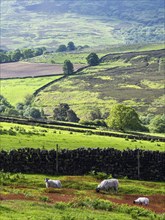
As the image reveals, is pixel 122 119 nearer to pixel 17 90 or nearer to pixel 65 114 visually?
pixel 65 114

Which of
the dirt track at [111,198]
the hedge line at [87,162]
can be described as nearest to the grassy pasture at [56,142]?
the hedge line at [87,162]

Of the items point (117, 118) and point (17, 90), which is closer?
point (117, 118)

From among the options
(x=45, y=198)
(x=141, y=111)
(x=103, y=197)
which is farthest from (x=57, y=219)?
(x=141, y=111)

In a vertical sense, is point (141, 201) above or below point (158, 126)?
below

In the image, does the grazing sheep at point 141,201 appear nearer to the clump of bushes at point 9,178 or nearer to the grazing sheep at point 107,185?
the grazing sheep at point 107,185

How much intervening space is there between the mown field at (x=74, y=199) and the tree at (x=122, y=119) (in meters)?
44.1

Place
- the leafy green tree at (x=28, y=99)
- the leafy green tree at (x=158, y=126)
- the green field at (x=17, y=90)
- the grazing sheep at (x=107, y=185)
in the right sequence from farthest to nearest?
the green field at (x=17, y=90) < the leafy green tree at (x=28, y=99) < the leafy green tree at (x=158, y=126) < the grazing sheep at (x=107, y=185)

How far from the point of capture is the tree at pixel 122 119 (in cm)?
8969

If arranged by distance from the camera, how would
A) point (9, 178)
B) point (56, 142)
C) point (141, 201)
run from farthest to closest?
point (56, 142)
point (9, 178)
point (141, 201)

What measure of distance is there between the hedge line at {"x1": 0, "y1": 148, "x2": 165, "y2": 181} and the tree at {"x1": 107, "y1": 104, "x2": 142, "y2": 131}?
129 ft

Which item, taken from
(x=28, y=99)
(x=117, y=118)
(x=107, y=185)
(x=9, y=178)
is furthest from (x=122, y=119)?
(x=28, y=99)

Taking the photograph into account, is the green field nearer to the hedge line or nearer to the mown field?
the hedge line

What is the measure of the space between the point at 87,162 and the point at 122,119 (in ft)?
142

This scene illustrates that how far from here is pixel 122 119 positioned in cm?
9012
